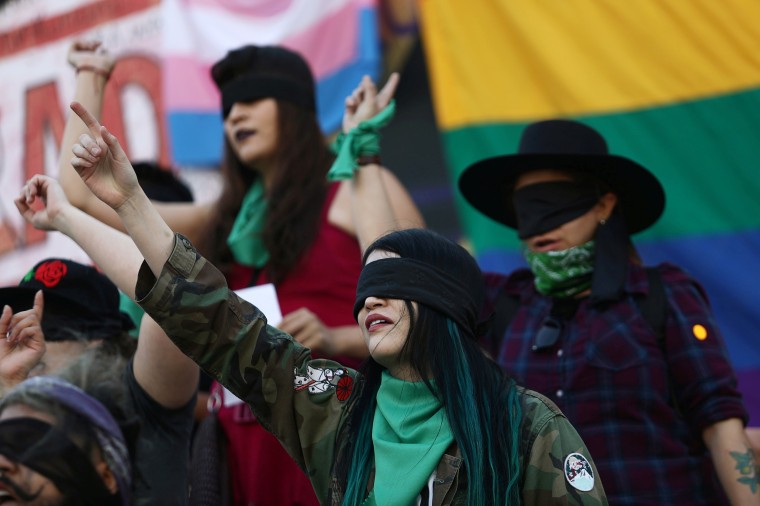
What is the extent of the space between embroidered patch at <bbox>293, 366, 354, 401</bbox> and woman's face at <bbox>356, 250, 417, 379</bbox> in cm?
14

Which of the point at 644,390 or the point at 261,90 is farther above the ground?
the point at 261,90

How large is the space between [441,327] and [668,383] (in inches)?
33.1

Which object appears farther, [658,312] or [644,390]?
Answer: [658,312]

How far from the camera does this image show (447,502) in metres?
2.20

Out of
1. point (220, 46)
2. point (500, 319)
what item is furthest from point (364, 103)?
point (220, 46)

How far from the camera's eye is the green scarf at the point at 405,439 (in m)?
2.19

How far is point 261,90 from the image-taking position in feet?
11.7

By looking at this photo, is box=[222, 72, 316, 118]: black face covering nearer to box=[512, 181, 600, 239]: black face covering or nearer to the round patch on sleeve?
box=[512, 181, 600, 239]: black face covering

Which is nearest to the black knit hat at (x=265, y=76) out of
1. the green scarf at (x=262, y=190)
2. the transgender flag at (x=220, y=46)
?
the green scarf at (x=262, y=190)

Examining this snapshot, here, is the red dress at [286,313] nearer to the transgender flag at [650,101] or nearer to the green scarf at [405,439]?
the green scarf at [405,439]

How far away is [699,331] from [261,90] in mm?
→ 1588

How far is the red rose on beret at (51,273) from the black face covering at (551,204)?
4.19 feet

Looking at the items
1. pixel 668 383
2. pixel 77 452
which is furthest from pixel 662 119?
pixel 77 452

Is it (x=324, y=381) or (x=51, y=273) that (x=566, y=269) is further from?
(x=51, y=273)
